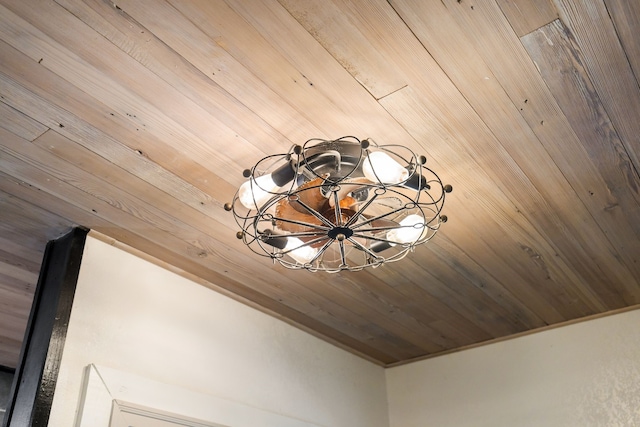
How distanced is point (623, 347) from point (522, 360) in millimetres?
497

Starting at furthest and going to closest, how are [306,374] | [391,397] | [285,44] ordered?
[391,397] < [306,374] < [285,44]

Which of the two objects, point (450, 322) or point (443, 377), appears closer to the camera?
point (450, 322)

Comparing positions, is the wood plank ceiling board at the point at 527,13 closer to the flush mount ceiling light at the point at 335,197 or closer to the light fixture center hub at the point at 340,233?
the flush mount ceiling light at the point at 335,197

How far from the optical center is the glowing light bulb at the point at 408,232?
1.64 metres

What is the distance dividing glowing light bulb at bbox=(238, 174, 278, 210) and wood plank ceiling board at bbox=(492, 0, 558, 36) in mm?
661

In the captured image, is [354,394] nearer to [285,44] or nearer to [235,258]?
[235,258]

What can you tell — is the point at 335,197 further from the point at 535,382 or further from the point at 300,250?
the point at 535,382

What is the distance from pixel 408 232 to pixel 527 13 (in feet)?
2.10

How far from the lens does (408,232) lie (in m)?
1.65

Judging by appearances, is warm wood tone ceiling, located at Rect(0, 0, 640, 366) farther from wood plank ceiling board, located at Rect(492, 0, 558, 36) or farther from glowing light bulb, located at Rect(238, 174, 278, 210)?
glowing light bulb, located at Rect(238, 174, 278, 210)

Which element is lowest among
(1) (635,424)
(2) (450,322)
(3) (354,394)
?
(1) (635,424)

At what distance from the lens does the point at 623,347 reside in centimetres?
278

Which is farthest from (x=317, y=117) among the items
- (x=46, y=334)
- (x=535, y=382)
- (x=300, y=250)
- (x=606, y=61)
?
(x=535, y=382)

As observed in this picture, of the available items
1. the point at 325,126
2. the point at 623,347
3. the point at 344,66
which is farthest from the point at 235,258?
the point at 623,347
